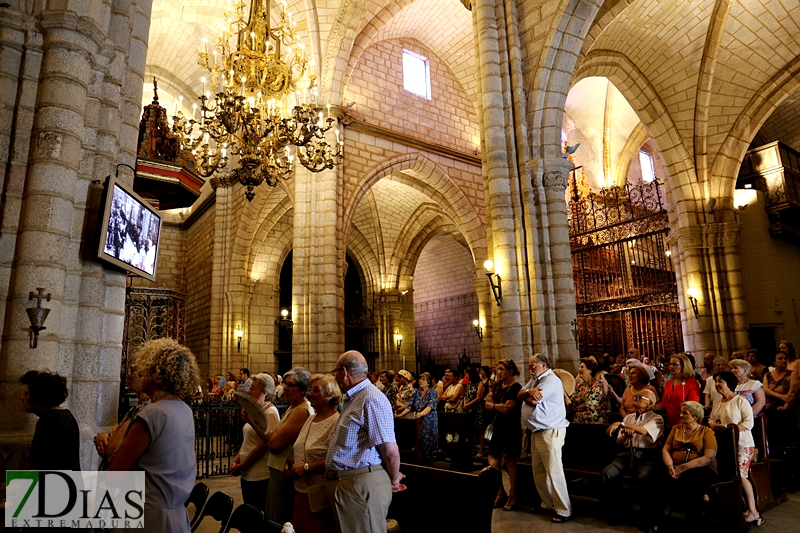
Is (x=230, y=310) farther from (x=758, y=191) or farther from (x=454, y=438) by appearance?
(x=758, y=191)

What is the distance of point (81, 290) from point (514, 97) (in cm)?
741

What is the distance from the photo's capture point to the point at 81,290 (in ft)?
14.1

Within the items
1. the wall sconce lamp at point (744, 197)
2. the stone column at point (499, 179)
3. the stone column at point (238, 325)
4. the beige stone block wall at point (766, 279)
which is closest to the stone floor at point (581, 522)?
the stone column at point (499, 179)

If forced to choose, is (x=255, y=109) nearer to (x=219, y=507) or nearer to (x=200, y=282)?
(x=219, y=507)

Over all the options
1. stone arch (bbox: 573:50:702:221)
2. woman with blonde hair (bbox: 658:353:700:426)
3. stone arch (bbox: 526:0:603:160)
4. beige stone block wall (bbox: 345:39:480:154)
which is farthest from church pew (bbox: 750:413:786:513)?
beige stone block wall (bbox: 345:39:480:154)

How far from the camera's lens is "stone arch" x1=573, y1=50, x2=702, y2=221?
45.4 ft

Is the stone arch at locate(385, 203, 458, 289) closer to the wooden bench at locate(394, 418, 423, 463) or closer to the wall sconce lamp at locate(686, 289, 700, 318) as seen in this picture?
the wall sconce lamp at locate(686, 289, 700, 318)

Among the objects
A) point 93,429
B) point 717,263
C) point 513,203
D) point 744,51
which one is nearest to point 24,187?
point 93,429

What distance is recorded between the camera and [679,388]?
5.34 meters

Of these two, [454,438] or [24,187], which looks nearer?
[24,187]

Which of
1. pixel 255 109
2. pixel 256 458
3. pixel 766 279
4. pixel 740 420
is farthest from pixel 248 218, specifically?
pixel 740 420

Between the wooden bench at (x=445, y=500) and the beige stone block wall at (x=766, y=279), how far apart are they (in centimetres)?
1280

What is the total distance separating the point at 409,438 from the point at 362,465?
4671mm

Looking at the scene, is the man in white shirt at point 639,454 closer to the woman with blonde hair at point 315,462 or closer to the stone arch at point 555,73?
the woman with blonde hair at point 315,462
